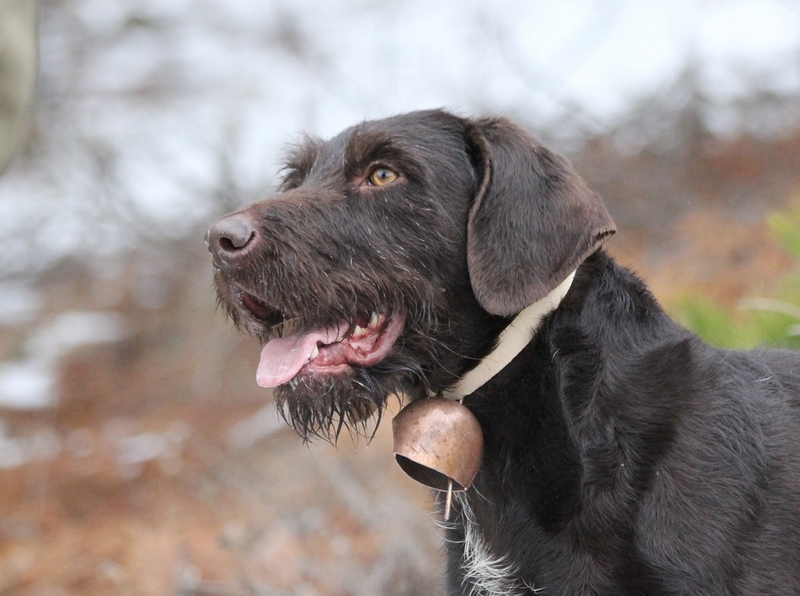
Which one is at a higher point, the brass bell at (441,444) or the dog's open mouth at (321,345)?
the dog's open mouth at (321,345)

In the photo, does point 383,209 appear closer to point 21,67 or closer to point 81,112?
point 21,67

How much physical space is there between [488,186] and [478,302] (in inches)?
15.2

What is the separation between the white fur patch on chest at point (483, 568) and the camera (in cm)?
268

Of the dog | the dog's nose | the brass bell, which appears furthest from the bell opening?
the dog's nose

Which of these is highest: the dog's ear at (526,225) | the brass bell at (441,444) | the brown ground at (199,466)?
the dog's ear at (526,225)

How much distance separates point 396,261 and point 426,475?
2.28ft

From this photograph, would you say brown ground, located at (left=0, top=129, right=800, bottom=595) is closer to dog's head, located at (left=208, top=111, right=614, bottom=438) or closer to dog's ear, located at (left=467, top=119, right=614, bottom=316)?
dog's head, located at (left=208, top=111, right=614, bottom=438)

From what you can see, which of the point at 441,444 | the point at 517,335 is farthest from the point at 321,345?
the point at 517,335

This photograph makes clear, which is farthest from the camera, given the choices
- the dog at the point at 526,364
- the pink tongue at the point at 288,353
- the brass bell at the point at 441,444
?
the pink tongue at the point at 288,353

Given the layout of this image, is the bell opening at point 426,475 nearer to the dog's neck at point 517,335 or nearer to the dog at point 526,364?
the dog at point 526,364

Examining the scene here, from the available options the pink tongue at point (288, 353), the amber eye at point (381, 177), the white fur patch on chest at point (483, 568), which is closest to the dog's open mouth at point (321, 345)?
the pink tongue at point (288, 353)

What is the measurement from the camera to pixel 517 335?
2805 millimetres

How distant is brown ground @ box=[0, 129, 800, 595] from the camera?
512 cm

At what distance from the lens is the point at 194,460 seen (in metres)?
7.67
